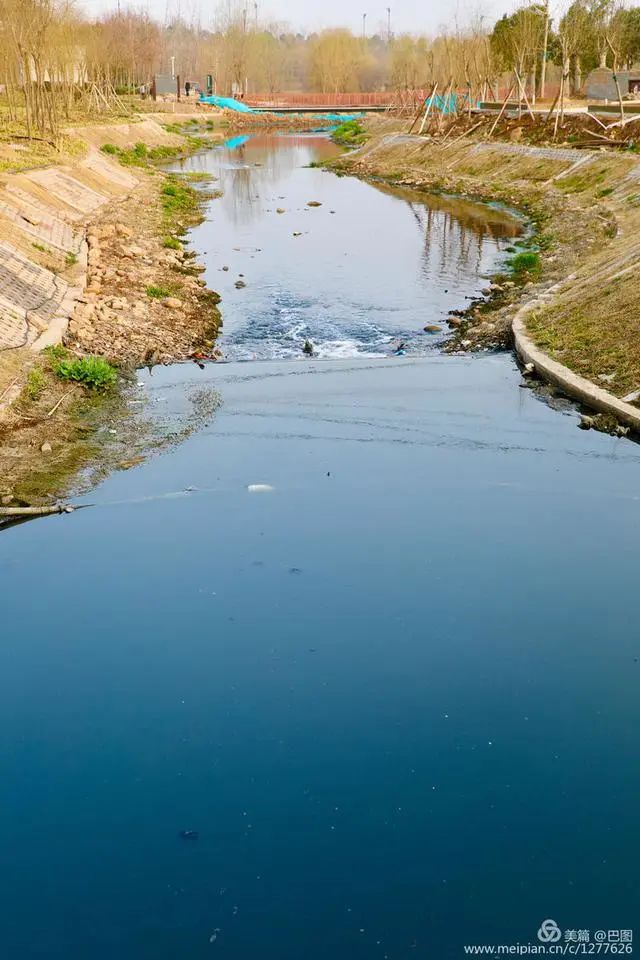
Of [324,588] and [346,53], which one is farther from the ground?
[346,53]

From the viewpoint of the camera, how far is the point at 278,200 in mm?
39000

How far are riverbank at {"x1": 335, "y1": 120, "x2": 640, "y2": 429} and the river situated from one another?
5.25 ft

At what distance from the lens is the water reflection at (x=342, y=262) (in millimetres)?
18109

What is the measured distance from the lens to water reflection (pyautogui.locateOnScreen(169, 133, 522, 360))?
713 inches

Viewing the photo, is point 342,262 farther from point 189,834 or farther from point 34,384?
point 189,834

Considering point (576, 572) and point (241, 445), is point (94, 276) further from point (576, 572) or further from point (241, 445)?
point (576, 572)

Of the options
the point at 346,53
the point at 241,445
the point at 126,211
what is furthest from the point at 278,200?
the point at 346,53

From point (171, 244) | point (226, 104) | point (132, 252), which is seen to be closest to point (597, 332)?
point (132, 252)

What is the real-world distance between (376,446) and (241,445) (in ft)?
5.81

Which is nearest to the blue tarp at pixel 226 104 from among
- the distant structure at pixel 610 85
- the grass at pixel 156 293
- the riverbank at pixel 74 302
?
the distant structure at pixel 610 85

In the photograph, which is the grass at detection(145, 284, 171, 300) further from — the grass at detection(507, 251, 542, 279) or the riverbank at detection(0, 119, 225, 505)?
the grass at detection(507, 251, 542, 279)

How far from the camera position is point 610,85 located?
53969 millimetres

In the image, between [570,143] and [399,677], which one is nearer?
[399,677]

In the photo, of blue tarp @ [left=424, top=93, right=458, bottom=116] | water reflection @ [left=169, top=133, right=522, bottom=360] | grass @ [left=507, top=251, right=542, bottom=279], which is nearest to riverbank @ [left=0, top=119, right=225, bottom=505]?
water reflection @ [left=169, top=133, right=522, bottom=360]
